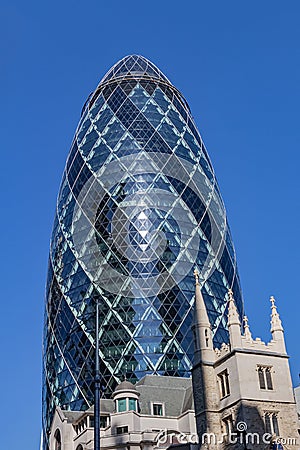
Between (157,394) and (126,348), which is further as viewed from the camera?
(126,348)

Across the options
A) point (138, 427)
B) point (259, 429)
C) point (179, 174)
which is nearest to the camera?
point (259, 429)

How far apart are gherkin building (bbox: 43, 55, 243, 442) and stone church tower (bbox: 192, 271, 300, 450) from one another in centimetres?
1831

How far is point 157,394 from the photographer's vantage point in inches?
1799

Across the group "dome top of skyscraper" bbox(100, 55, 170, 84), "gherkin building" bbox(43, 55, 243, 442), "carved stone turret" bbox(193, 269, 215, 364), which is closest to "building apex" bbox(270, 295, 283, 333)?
"carved stone turret" bbox(193, 269, 215, 364)

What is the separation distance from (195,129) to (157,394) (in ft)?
95.1

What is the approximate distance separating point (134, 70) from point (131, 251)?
2214cm

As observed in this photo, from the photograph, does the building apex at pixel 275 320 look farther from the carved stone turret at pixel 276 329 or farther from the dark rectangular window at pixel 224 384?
the dark rectangular window at pixel 224 384

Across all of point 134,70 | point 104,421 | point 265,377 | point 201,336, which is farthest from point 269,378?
point 134,70

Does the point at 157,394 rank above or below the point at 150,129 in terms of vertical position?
below

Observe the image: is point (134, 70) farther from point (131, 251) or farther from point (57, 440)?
point (57, 440)

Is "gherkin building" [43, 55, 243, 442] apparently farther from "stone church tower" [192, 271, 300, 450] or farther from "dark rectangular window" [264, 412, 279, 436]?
"dark rectangular window" [264, 412, 279, 436]

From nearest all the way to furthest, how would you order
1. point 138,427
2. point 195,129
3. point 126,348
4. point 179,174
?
point 138,427 < point 126,348 < point 179,174 < point 195,129

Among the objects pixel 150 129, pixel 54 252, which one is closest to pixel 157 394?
pixel 54 252

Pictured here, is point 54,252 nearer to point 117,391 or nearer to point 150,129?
point 150,129
